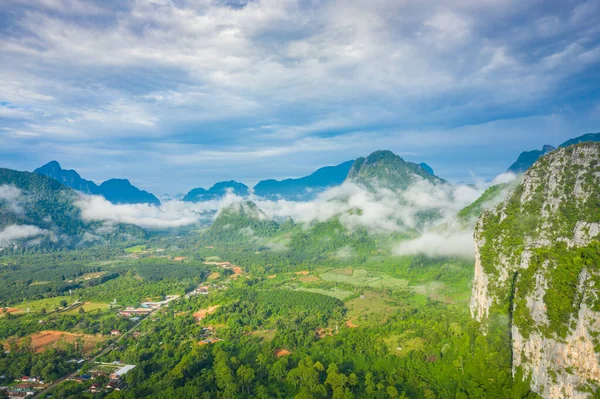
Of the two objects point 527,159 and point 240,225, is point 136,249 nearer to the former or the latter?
point 240,225

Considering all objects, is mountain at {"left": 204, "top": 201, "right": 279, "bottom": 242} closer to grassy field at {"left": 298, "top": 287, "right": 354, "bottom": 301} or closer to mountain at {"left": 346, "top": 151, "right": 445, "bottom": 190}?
mountain at {"left": 346, "top": 151, "right": 445, "bottom": 190}

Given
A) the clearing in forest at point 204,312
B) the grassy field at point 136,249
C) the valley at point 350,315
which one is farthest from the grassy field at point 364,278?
the grassy field at point 136,249

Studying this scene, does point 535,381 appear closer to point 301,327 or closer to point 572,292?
point 572,292

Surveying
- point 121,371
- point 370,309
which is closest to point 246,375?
point 121,371

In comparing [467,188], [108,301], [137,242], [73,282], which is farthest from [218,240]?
[467,188]

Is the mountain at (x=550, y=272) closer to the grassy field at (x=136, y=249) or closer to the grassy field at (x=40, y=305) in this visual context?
the grassy field at (x=40, y=305)

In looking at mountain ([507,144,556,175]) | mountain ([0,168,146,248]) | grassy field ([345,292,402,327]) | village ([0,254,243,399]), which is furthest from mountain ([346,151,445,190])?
mountain ([0,168,146,248])
